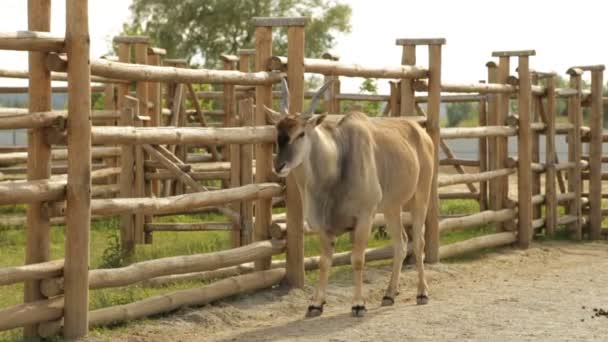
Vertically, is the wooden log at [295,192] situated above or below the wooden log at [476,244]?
above

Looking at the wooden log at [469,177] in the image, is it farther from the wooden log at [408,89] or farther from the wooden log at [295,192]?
the wooden log at [295,192]

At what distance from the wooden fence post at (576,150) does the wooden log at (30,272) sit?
9.05 meters

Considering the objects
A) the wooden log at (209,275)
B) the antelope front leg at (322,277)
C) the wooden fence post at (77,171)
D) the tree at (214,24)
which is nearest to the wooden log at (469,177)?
the wooden log at (209,275)

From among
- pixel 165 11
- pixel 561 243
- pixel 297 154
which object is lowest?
pixel 561 243

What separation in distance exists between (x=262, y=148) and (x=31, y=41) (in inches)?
118

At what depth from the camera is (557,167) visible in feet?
50.2

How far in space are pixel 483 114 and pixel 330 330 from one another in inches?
348

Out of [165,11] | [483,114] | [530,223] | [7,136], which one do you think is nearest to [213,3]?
[165,11]

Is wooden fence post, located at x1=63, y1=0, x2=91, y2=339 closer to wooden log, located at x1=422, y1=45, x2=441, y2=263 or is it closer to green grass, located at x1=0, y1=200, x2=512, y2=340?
green grass, located at x1=0, y1=200, x2=512, y2=340

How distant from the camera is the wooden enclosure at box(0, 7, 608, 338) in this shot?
26.3 ft

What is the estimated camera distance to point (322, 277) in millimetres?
9625

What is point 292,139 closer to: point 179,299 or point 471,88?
point 179,299

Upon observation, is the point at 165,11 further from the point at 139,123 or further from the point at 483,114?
the point at 139,123

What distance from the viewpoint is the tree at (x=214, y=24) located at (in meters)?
43.2
